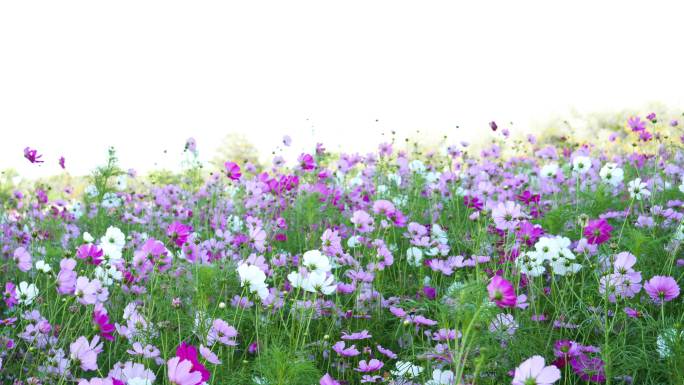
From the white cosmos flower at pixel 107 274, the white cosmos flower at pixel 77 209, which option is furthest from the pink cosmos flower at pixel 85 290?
the white cosmos flower at pixel 77 209

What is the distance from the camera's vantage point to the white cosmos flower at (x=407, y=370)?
5.02 feet

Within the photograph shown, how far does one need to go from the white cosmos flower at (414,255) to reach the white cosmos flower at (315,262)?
0.71 metres

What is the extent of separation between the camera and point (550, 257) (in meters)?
1.89

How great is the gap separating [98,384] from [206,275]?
533mm

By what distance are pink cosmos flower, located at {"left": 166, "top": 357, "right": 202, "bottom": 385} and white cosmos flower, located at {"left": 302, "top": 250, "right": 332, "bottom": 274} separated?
1.87 ft

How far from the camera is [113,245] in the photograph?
6.85ft

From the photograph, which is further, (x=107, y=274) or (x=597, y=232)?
(x=107, y=274)

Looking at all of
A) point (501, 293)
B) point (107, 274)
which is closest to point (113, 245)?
point (107, 274)

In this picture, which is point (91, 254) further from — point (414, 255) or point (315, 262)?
point (414, 255)

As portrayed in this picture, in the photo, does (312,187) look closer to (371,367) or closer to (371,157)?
(371,157)

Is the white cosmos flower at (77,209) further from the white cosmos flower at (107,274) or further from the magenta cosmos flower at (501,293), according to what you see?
the magenta cosmos flower at (501,293)

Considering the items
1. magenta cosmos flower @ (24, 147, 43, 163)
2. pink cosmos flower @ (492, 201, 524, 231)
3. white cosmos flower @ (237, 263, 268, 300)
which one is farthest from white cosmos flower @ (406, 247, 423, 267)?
magenta cosmos flower @ (24, 147, 43, 163)

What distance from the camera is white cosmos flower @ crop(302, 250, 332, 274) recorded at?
5.64ft

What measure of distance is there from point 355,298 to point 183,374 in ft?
3.49
